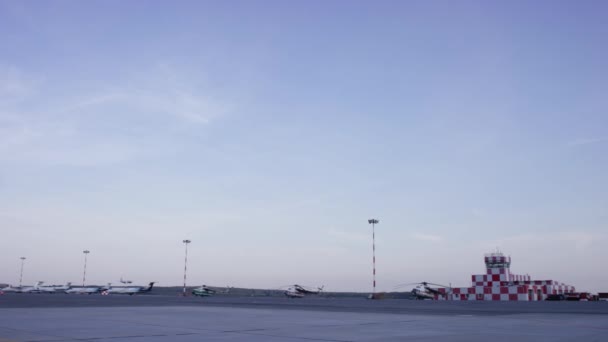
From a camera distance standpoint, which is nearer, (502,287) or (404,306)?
(404,306)

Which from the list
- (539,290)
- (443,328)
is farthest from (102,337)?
(539,290)

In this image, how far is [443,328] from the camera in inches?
540

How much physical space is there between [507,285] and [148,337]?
46.4 meters

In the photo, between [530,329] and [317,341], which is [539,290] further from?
[317,341]

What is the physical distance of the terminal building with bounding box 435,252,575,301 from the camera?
4709cm

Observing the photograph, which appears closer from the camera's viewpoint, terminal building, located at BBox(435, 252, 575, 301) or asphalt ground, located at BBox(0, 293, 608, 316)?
asphalt ground, located at BBox(0, 293, 608, 316)

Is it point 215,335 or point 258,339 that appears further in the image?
point 215,335

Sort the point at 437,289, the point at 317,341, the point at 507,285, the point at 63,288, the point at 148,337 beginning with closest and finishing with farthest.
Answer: the point at 317,341
the point at 148,337
the point at 507,285
the point at 437,289
the point at 63,288

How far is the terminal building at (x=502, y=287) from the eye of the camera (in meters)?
47.1

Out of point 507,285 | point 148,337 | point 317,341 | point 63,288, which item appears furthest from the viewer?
point 63,288

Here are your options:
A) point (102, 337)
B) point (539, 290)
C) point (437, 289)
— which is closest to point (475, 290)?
point (539, 290)

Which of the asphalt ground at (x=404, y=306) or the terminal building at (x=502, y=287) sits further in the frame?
the terminal building at (x=502, y=287)

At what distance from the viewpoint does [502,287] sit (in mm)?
48281

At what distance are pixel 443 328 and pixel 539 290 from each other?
43.2 meters
